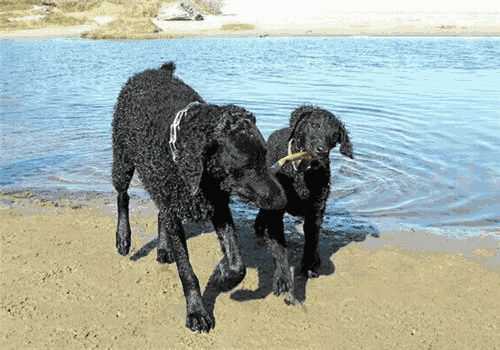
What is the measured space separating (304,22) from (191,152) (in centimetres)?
4217

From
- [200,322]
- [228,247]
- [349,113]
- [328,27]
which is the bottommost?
[328,27]

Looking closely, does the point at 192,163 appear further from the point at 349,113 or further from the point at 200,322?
the point at 349,113

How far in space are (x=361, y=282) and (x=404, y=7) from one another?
51.9 meters

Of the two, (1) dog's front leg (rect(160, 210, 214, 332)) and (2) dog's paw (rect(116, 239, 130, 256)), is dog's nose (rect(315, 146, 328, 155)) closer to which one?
(1) dog's front leg (rect(160, 210, 214, 332))

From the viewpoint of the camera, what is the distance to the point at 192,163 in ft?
12.8

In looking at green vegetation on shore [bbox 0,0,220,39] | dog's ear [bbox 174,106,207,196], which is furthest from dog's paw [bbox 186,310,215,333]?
green vegetation on shore [bbox 0,0,220,39]

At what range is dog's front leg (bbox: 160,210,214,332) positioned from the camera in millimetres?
4309

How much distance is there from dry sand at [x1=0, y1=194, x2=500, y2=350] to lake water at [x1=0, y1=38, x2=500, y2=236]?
1241 mm

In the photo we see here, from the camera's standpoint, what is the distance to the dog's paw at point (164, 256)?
553 centimetres

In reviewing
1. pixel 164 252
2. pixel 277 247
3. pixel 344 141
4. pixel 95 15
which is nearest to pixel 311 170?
pixel 344 141

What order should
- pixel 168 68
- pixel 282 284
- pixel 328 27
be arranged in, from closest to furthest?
pixel 282 284 → pixel 168 68 → pixel 328 27

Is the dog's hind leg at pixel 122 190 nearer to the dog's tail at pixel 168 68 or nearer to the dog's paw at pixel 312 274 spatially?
the dog's tail at pixel 168 68

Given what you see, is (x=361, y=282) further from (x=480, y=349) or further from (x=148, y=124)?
(x=148, y=124)

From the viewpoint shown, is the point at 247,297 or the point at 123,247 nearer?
the point at 247,297
